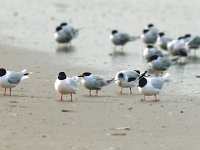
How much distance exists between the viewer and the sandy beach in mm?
7992

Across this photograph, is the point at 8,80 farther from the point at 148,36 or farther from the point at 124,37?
the point at 148,36

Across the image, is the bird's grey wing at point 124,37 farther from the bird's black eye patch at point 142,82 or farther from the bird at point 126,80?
the bird's black eye patch at point 142,82

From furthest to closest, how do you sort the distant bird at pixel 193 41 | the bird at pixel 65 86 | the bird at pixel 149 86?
the distant bird at pixel 193 41 < the bird at pixel 149 86 < the bird at pixel 65 86

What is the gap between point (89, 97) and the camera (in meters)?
10.8

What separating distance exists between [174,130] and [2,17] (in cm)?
1239

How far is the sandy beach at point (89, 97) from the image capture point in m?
7.99

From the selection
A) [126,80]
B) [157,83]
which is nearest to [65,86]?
[126,80]

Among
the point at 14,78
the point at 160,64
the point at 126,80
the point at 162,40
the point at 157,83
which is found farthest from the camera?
the point at 162,40

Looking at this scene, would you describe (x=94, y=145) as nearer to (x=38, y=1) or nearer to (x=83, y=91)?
(x=83, y=91)

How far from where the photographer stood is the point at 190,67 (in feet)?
49.6

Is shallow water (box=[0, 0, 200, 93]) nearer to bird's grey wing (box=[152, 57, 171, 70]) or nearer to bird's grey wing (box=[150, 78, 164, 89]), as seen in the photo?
bird's grey wing (box=[152, 57, 171, 70])

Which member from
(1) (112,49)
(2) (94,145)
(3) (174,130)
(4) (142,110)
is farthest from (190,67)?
(2) (94,145)

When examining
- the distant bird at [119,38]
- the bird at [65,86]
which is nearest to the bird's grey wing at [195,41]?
the distant bird at [119,38]

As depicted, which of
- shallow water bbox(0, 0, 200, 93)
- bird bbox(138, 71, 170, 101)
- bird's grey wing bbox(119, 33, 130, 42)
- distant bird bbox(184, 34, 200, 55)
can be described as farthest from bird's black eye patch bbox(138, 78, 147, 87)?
bird's grey wing bbox(119, 33, 130, 42)
